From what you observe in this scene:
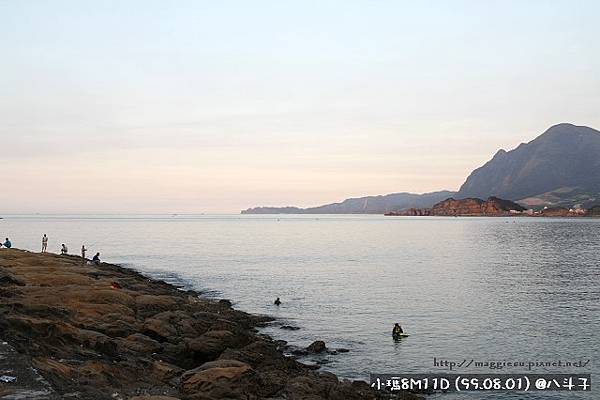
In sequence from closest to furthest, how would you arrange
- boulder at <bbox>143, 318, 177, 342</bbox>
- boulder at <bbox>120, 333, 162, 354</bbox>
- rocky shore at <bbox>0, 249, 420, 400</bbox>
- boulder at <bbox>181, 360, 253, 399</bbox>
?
rocky shore at <bbox>0, 249, 420, 400</bbox>, boulder at <bbox>181, 360, 253, 399</bbox>, boulder at <bbox>120, 333, 162, 354</bbox>, boulder at <bbox>143, 318, 177, 342</bbox>

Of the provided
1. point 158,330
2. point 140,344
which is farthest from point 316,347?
point 140,344

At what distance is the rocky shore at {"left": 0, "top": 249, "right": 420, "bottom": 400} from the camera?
55.2ft

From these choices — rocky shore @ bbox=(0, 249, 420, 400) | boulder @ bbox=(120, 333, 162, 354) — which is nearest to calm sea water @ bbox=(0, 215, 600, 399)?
rocky shore @ bbox=(0, 249, 420, 400)

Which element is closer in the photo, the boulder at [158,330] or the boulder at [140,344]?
the boulder at [140,344]

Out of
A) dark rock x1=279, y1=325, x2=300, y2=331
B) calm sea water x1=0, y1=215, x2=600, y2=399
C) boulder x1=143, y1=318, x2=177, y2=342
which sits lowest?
dark rock x1=279, y1=325, x2=300, y2=331

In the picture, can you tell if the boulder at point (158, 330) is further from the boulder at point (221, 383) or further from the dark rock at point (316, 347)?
the dark rock at point (316, 347)

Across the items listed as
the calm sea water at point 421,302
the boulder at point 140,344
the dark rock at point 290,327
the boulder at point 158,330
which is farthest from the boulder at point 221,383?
the dark rock at point 290,327

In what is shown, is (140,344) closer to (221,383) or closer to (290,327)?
(221,383)

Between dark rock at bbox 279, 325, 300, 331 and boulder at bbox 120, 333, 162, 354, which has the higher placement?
boulder at bbox 120, 333, 162, 354

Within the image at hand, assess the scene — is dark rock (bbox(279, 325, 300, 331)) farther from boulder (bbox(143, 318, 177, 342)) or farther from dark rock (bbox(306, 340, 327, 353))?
boulder (bbox(143, 318, 177, 342))

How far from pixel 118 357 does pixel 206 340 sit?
6568mm

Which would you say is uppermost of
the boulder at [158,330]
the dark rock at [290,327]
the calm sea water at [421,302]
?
the boulder at [158,330]

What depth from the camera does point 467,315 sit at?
46.6m

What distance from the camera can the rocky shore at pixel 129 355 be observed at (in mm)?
16811
